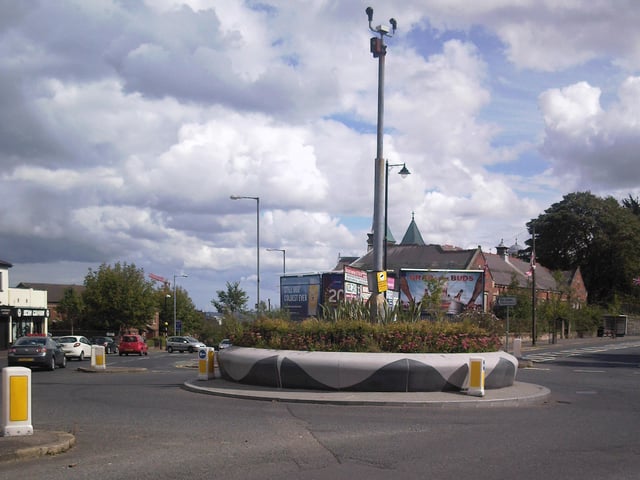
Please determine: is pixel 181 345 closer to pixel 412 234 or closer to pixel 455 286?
pixel 455 286

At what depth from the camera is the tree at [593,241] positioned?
9238 centimetres

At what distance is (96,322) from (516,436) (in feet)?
215

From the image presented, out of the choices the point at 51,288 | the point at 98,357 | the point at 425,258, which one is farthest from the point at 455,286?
the point at 51,288

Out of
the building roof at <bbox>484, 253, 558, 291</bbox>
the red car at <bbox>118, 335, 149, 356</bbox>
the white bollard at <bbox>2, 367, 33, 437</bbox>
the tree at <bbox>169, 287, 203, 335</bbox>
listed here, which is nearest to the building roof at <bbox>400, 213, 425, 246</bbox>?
the building roof at <bbox>484, 253, 558, 291</bbox>

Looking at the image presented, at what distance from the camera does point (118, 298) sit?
6975 cm

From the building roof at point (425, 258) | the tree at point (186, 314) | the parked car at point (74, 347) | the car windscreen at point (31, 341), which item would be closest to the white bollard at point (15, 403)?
the car windscreen at point (31, 341)

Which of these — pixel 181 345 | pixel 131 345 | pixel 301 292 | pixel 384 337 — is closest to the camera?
pixel 384 337

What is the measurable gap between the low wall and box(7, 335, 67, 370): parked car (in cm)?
1430

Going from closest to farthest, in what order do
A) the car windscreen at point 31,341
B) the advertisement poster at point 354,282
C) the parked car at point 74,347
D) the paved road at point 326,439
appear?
1. the paved road at point 326,439
2. the car windscreen at point 31,341
3. the parked car at point 74,347
4. the advertisement poster at point 354,282

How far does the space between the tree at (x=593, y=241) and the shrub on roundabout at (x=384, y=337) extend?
7749 cm

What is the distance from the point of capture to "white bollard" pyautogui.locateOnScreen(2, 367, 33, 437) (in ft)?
32.6

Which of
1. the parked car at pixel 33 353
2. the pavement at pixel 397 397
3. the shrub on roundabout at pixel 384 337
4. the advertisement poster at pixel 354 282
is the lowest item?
the parked car at pixel 33 353

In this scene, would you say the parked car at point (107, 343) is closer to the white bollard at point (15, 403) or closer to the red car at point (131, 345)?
the red car at point (131, 345)

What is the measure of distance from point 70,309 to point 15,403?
7800 cm
